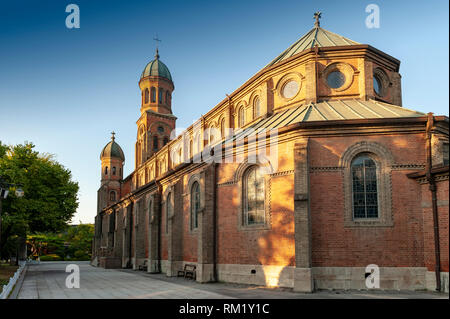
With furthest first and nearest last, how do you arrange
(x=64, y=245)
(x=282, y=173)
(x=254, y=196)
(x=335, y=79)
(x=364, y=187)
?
(x=64, y=245)
(x=335, y=79)
(x=254, y=196)
(x=282, y=173)
(x=364, y=187)

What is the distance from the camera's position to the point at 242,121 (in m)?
24.9

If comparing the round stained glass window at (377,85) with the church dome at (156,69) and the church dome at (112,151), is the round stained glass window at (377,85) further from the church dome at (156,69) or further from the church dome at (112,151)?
the church dome at (112,151)

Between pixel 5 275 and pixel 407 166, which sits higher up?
pixel 407 166

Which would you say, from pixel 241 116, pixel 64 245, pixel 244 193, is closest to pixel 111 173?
pixel 64 245

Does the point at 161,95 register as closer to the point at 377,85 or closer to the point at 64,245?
the point at 377,85

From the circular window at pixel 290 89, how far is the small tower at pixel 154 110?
25.4m

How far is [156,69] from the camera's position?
150ft

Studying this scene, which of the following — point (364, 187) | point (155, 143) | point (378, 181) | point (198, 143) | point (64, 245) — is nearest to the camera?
point (378, 181)

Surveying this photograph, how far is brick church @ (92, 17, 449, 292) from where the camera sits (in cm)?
1500

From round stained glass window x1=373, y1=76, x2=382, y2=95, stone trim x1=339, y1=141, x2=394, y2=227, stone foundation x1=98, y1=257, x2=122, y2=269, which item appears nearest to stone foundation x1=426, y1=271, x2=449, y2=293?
stone trim x1=339, y1=141, x2=394, y2=227

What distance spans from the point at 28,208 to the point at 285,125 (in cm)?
1892

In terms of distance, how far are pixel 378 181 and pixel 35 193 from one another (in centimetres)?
2274

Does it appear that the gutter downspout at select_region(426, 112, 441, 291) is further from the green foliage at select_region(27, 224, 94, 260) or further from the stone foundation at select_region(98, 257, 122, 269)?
the green foliage at select_region(27, 224, 94, 260)

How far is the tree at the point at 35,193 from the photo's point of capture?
2445 centimetres
